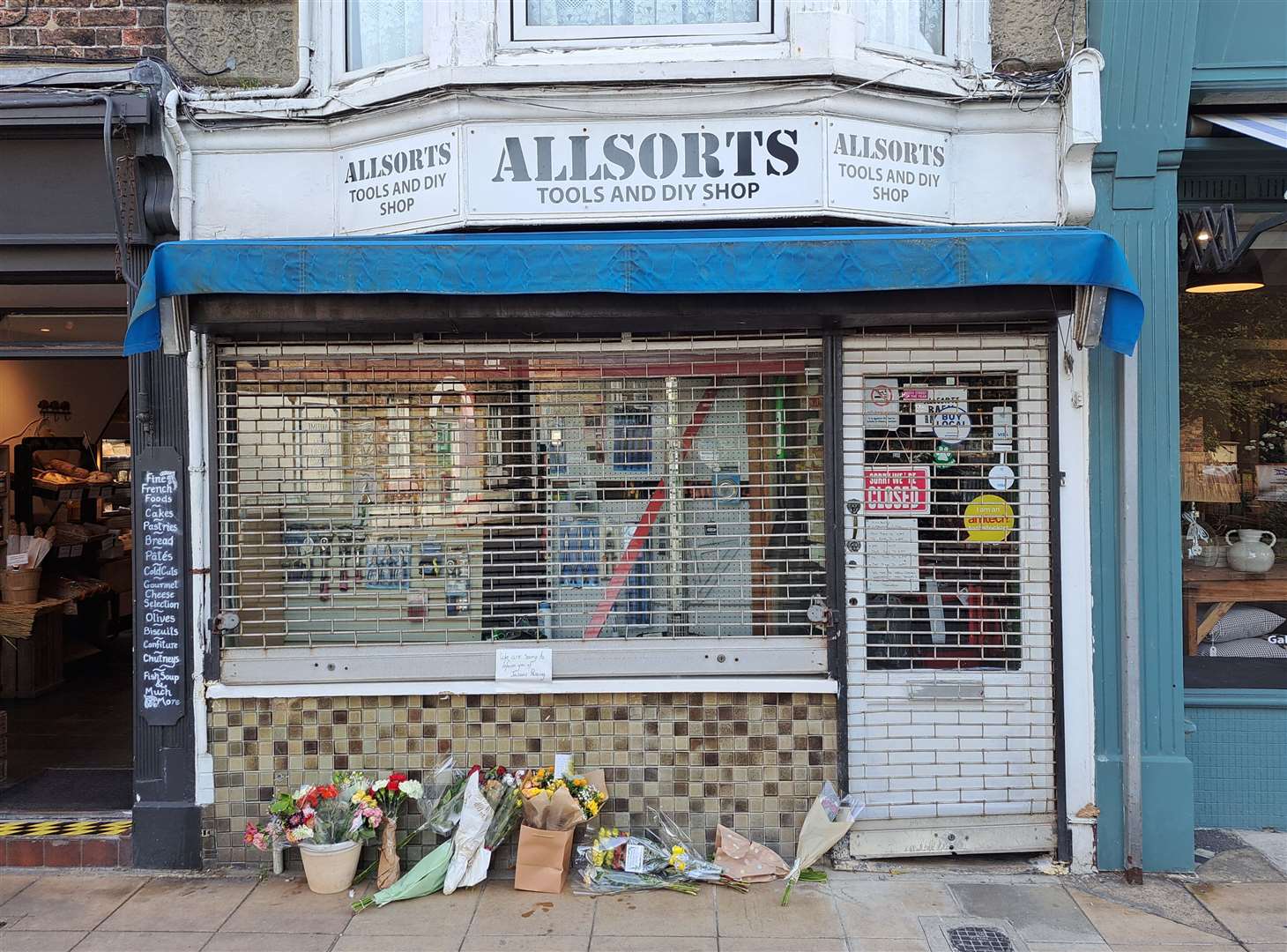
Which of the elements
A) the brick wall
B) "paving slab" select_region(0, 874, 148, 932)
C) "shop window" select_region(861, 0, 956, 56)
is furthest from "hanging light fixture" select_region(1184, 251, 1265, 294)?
"paving slab" select_region(0, 874, 148, 932)

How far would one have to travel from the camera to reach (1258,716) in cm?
540

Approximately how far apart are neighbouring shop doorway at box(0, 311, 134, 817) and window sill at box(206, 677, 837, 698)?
125cm

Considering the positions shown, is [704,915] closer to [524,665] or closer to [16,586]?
[524,665]

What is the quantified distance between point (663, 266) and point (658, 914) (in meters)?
3.08

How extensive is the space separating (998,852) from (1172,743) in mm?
1071

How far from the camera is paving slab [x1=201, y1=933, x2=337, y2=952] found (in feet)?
13.6

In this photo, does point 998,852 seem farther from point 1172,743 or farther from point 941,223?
point 941,223

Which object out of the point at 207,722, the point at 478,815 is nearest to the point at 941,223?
the point at 478,815

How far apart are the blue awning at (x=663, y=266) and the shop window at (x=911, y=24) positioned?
134 cm

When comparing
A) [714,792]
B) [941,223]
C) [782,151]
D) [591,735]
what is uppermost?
[782,151]

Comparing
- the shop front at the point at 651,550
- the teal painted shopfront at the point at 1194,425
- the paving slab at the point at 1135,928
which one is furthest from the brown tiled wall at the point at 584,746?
the teal painted shopfront at the point at 1194,425

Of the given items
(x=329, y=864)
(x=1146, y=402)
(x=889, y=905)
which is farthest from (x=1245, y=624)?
(x=329, y=864)

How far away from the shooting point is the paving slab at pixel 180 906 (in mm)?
4387

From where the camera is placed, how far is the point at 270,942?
4227mm
